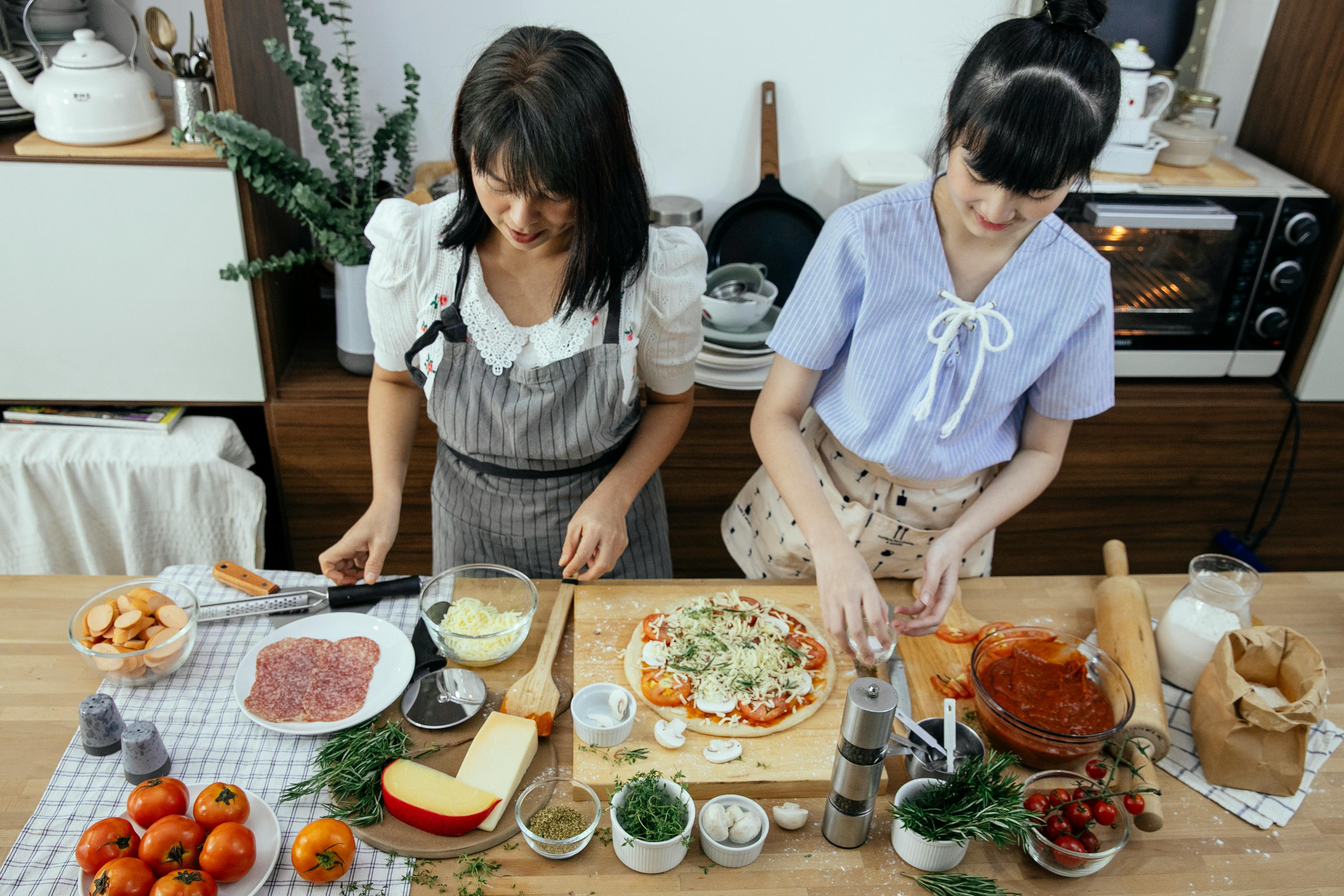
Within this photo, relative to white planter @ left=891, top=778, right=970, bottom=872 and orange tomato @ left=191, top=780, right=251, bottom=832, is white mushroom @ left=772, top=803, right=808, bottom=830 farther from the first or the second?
orange tomato @ left=191, top=780, right=251, bottom=832

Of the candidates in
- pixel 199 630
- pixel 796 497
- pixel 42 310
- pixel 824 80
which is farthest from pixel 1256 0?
pixel 42 310

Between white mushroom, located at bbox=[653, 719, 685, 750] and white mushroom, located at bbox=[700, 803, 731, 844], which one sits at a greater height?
white mushroom, located at bbox=[653, 719, 685, 750]

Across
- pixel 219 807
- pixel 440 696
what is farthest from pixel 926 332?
pixel 219 807

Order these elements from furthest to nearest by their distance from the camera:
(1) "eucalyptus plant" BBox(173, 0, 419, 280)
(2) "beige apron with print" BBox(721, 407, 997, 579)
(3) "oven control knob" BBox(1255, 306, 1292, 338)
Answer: (3) "oven control knob" BBox(1255, 306, 1292, 338) → (1) "eucalyptus plant" BBox(173, 0, 419, 280) → (2) "beige apron with print" BBox(721, 407, 997, 579)

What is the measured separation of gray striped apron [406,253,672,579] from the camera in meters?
1.50

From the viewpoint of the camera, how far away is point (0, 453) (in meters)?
2.21

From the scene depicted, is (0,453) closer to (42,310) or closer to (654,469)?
(42,310)

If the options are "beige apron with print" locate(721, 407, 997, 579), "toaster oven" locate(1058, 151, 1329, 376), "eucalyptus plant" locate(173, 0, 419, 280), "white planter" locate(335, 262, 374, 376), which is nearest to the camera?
"beige apron with print" locate(721, 407, 997, 579)

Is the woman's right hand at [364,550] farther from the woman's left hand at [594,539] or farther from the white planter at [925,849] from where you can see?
the white planter at [925,849]

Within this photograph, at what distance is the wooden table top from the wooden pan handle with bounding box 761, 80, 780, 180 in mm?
1698

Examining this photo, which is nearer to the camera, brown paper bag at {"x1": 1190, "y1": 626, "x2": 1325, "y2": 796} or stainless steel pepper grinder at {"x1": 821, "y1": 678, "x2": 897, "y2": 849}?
stainless steel pepper grinder at {"x1": 821, "y1": 678, "x2": 897, "y2": 849}

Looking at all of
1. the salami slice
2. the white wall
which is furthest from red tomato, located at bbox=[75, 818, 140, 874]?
the white wall

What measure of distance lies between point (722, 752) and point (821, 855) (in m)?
0.18

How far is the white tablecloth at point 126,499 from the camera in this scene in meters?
2.25
